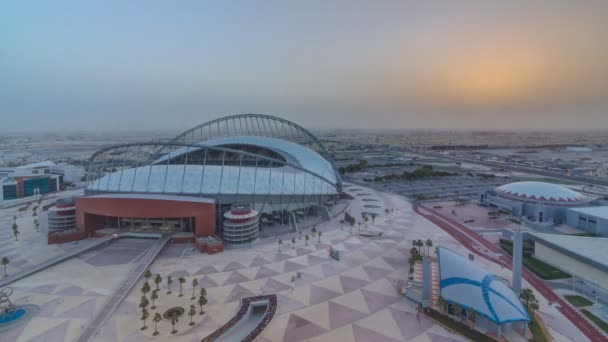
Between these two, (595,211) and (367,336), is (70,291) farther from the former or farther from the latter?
(595,211)

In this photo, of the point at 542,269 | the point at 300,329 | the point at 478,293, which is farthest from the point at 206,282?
the point at 542,269

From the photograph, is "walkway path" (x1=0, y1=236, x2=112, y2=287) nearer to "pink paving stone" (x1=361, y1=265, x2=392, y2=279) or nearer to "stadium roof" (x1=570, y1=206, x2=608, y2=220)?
"pink paving stone" (x1=361, y1=265, x2=392, y2=279)

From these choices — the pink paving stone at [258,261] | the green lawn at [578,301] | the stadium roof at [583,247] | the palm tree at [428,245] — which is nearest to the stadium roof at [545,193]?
the stadium roof at [583,247]

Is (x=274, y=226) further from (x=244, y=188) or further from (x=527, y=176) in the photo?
(x=527, y=176)

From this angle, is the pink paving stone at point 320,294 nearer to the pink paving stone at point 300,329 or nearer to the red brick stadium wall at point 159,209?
the pink paving stone at point 300,329

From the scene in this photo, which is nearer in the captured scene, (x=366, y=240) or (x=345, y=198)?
(x=366, y=240)

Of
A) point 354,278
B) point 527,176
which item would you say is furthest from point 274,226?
point 527,176
